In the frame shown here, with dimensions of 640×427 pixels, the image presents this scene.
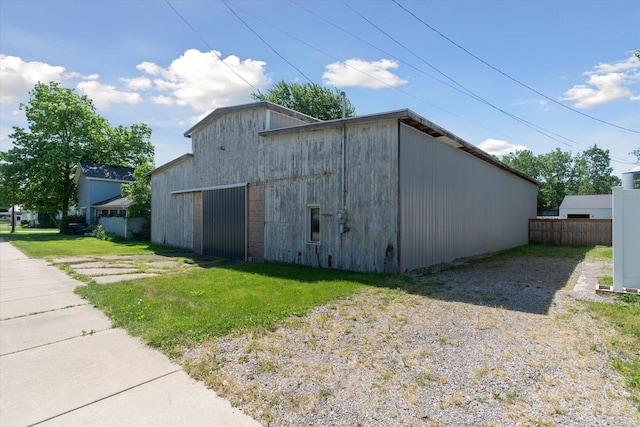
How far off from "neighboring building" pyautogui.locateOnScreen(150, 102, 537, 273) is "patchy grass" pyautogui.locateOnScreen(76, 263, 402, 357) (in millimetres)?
1299

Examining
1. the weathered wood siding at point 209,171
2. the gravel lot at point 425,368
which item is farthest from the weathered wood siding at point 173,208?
the gravel lot at point 425,368

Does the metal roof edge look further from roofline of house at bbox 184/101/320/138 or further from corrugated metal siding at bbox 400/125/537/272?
corrugated metal siding at bbox 400/125/537/272

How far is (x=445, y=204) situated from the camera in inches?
433

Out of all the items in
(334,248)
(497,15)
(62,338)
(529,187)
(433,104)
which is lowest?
(62,338)

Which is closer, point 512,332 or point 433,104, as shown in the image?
point 512,332

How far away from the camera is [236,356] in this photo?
3779mm

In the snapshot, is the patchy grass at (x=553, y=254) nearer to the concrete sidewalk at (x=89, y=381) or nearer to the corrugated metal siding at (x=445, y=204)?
the corrugated metal siding at (x=445, y=204)

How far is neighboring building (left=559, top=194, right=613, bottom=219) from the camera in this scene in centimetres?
3170

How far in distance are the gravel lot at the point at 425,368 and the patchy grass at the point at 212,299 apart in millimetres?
424

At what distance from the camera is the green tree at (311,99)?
3416cm

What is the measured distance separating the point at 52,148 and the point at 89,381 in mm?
32413

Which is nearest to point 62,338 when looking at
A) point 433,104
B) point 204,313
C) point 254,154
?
point 204,313

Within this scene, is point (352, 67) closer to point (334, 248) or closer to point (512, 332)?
point (334, 248)

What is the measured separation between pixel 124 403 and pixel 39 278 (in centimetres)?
799
